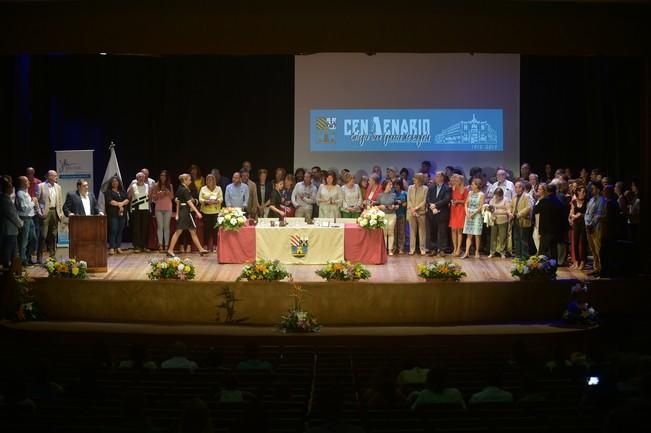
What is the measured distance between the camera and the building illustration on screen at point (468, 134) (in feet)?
58.9

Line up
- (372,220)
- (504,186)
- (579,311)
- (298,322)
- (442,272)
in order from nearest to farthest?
1. (298,322)
2. (579,311)
3. (442,272)
4. (372,220)
5. (504,186)

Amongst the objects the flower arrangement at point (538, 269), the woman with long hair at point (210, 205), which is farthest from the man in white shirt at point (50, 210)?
the flower arrangement at point (538, 269)

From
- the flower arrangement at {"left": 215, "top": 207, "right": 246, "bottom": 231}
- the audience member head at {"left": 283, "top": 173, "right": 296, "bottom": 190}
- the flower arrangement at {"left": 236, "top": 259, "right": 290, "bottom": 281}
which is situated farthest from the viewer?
the audience member head at {"left": 283, "top": 173, "right": 296, "bottom": 190}

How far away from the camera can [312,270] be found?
47.1ft

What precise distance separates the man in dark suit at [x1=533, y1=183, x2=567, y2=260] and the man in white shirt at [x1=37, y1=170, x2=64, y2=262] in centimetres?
826

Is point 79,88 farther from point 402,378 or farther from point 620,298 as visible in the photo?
point 402,378

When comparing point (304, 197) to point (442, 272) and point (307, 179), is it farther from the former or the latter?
point (442, 272)

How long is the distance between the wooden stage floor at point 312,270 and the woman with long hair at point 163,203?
52cm

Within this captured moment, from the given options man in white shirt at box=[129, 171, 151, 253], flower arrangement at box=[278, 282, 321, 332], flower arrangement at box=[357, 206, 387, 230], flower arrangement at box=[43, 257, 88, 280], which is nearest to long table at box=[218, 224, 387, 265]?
flower arrangement at box=[357, 206, 387, 230]

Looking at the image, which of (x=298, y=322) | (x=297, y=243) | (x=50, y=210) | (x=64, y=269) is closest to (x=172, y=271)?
(x=64, y=269)

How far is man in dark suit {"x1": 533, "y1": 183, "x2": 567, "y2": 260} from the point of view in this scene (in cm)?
1412

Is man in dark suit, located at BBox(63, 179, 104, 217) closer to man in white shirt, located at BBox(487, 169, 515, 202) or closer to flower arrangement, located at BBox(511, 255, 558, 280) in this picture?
man in white shirt, located at BBox(487, 169, 515, 202)

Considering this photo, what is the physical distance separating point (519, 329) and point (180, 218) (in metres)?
6.77

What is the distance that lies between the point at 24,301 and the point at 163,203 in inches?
172
